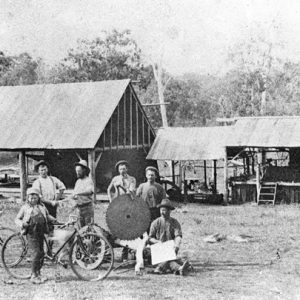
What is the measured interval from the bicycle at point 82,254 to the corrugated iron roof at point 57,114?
38.4 ft

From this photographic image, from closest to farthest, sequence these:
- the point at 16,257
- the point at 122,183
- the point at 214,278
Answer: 1. the point at 214,278
2. the point at 16,257
3. the point at 122,183

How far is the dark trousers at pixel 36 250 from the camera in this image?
26.9 ft

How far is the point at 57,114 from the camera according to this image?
2281 cm

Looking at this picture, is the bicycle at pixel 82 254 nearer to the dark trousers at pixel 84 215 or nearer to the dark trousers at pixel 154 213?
the dark trousers at pixel 84 215

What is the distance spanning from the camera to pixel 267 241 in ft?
40.5

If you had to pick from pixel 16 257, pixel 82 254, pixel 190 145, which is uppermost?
pixel 190 145

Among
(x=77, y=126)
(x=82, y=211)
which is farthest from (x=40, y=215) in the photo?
(x=77, y=126)

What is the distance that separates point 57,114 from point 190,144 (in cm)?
561

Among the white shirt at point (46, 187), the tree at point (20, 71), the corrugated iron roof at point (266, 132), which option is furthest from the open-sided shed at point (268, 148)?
the tree at point (20, 71)

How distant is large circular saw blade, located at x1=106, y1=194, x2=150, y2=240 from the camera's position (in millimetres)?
8898

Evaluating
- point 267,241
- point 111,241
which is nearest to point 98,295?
point 111,241

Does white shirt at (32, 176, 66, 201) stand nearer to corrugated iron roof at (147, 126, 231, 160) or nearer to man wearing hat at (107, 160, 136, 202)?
man wearing hat at (107, 160, 136, 202)

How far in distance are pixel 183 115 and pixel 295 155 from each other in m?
27.3

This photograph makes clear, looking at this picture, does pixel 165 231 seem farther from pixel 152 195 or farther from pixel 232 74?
pixel 232 74
